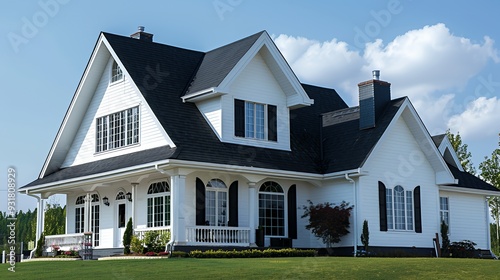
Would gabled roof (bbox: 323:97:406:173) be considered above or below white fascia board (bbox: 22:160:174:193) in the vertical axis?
Result: above

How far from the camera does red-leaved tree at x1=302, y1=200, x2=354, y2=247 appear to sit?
28.7m

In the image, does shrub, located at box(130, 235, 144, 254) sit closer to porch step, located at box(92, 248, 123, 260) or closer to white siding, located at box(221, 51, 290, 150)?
porch step, located at box(92, 248, 123, 260)

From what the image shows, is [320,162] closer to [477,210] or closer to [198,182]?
[198,182]

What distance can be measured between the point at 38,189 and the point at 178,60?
27.3 ft

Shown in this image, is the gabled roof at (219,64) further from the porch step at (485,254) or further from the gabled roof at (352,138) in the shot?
the porch step at (485,254)

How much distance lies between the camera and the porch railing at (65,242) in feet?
101

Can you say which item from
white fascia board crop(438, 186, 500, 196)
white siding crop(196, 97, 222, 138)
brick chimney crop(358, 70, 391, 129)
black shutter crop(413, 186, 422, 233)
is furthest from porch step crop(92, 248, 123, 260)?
white fascia board crop(438, 186, 500, 196)

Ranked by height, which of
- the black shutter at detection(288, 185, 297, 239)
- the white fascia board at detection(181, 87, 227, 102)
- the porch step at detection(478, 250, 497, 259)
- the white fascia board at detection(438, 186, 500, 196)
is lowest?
the porch step at detection(478, 250, 497, 259)

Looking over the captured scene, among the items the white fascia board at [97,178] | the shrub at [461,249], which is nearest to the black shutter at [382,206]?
the shrub at [461,249]

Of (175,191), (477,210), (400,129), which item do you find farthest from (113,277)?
(477,210)

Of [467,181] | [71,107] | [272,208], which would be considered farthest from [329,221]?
[71,107]

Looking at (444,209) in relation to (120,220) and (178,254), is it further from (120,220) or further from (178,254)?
(120,220)

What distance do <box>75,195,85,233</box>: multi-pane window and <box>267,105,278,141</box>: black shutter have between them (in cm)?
916

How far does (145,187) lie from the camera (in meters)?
29.3
